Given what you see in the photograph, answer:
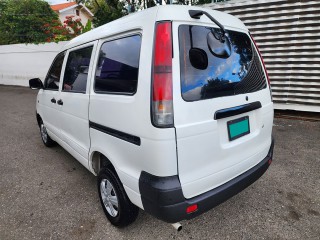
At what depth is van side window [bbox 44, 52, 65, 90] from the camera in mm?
3131

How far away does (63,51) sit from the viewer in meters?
3.13

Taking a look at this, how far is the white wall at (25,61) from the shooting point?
1234 centimetres

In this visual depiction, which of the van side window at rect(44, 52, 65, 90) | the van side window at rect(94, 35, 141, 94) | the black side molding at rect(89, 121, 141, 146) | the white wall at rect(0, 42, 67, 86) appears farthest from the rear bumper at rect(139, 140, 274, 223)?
the white wall at rect(0, 42, 67, 86)

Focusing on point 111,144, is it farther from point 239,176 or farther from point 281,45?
point 281,45

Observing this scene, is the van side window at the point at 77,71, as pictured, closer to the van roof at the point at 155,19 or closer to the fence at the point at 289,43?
the van roof at the point at 155,19

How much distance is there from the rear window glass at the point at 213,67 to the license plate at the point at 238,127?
0.24m

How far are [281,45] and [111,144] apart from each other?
197 inches

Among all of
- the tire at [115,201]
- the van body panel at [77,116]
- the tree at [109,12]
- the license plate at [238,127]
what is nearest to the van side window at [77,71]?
the van body panel at [77,116]

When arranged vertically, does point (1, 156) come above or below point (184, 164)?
below

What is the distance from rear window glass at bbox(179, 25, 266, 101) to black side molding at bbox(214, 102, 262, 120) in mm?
124

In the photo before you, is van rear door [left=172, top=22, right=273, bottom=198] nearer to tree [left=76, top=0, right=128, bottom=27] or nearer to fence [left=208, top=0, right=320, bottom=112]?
fence [left=208, top=0, right=320, bottom=112]

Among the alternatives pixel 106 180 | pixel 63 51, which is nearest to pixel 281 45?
pixel 63 51

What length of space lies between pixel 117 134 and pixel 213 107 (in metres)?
→ 0.79

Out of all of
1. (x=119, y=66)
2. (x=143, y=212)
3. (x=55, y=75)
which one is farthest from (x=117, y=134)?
(x=55, y=75)
